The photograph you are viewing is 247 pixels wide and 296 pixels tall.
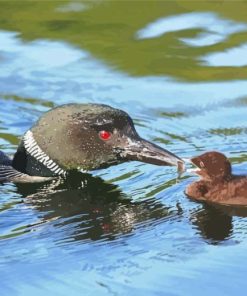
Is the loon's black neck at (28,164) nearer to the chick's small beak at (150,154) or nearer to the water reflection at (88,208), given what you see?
the water reflection at (88,208)

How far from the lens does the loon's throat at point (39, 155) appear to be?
24.3 feet

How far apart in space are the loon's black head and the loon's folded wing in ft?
0.15

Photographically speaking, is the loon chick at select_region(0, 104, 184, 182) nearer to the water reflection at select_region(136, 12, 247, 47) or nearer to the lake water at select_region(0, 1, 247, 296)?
the lake water at select_region(0, 1, 247, 296)

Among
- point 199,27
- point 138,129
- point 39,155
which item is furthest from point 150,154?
point 199,27

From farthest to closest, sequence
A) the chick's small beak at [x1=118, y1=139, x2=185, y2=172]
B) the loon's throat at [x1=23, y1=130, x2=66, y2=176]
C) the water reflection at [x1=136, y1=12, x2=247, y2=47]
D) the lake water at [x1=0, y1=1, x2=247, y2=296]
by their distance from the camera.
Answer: the water reflection at [x1=136, y1=12, x2=247, y2=47]
the loon's throat at [x1=23, y1=130, x2=66, y2=176]
the chick's small beak at [x1=118, y1=139, x2=185, y2=172]
the lake water at [x1=0, y1=1, x2=247, y2=296]

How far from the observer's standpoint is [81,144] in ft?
23.8

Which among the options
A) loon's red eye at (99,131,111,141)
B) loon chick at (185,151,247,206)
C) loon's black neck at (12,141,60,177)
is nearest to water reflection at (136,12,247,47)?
loon's black neck at (12,141,60,177)

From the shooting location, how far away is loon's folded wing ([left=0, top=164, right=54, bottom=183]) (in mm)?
7453

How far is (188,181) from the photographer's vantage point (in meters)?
7.11

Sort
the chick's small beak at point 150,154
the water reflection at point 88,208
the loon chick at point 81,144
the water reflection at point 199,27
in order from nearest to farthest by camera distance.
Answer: the water reflection at point 88,208 → the chick's small beak at point 150,154 → the loon chick at point 81,144 → the water reflection at point 199,27

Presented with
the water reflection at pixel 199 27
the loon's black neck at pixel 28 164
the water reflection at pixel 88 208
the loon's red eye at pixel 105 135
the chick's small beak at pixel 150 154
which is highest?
the water reflection at pixel 199 27

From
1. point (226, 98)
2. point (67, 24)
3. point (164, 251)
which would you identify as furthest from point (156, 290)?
point (67, 24)

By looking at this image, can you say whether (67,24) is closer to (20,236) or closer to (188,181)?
(188,181)

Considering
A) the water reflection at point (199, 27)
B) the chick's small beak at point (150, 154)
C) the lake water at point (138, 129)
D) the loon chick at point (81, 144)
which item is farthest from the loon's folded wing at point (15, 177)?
the water reflection at point (199, 27)
